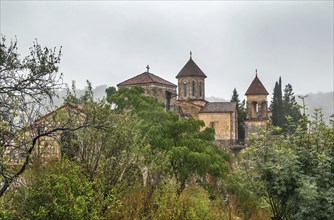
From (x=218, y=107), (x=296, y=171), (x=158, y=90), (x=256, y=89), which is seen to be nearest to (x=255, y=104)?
(x=256, y=89)

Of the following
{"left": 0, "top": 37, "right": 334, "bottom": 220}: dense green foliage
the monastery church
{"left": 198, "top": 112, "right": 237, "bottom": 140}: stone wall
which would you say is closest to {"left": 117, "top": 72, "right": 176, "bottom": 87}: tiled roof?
the monastery church

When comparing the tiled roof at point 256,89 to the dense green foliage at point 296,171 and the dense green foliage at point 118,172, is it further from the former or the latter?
the dense green foliage at point 296,171

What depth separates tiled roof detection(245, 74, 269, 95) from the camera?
168 feet

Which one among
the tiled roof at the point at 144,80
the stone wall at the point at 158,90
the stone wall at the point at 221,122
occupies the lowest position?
the stone wall at the point at 221,122

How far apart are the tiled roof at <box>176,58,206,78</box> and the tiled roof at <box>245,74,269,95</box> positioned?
6078 mm

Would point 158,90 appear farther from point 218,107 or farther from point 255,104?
point 255,104

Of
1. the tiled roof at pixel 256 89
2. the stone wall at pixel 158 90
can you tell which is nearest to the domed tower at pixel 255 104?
the tiled roof at pixel 256 89

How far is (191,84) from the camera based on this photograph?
50125 mm

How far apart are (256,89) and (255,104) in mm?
2071

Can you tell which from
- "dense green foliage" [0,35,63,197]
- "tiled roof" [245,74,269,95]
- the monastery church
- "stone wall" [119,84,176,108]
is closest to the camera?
"dense green foliage" [0,35,63,197]

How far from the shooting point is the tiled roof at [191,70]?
50.3 m

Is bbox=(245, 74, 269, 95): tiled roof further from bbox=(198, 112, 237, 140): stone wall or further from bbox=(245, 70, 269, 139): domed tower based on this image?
bbox=(198, 112, 237, 140): stone wall

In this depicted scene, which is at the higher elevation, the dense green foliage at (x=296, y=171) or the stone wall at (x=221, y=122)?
the stone wall at (x=221, y=122)

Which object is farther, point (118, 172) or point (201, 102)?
point (201, 102)
